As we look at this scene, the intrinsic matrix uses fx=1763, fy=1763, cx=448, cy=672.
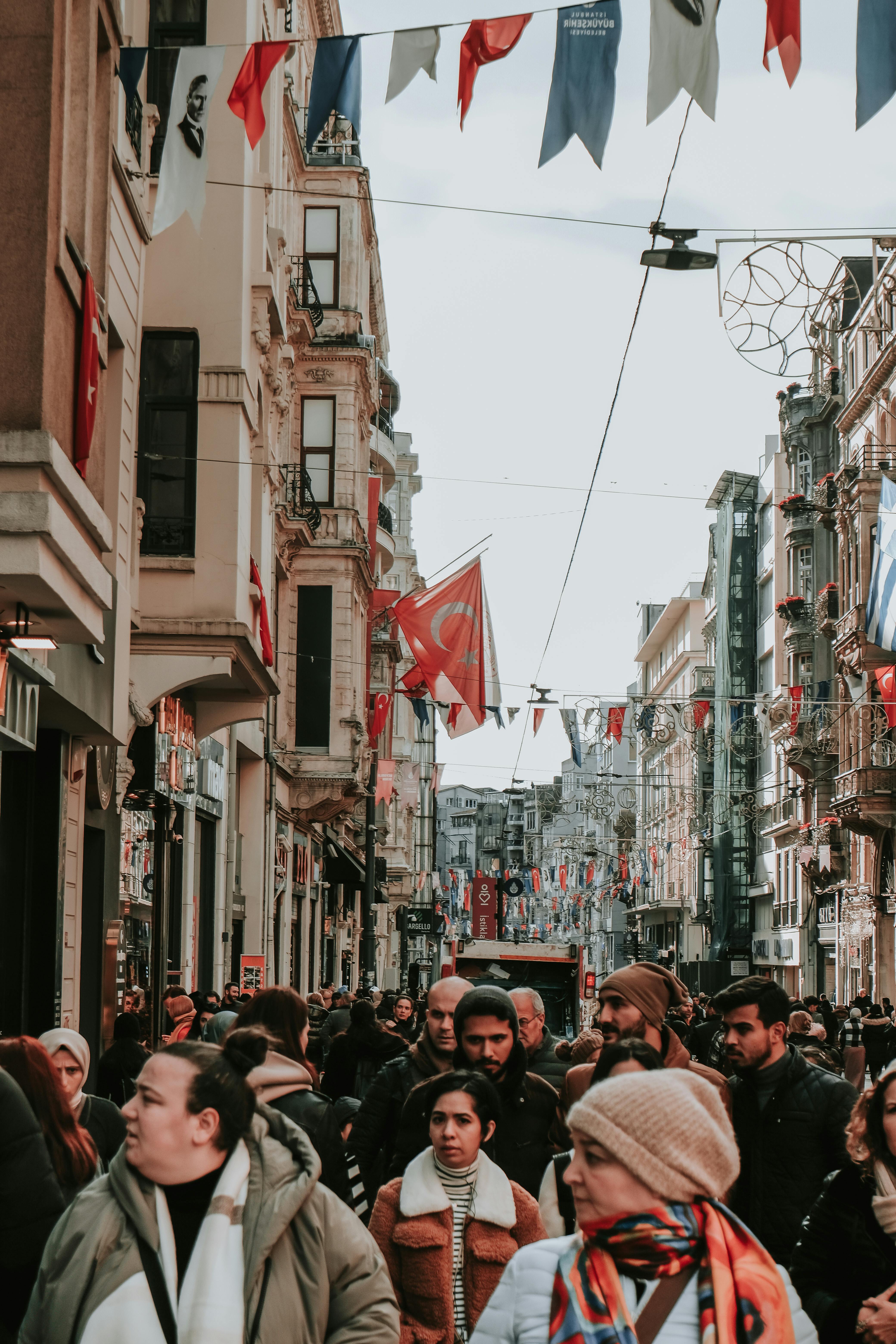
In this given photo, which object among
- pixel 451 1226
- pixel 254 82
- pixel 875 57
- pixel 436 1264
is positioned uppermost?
pixel 254 82

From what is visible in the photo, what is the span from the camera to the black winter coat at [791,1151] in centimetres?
658

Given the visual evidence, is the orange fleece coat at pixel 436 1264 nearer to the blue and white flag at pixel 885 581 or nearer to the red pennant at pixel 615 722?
the blue and white flag at pixel 885 581

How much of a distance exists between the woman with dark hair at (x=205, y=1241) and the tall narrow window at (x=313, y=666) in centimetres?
3080

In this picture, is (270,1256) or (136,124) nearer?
(270,1256)

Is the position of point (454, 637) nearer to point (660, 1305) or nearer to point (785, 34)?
point (785, 34)

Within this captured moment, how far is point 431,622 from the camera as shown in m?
26.2

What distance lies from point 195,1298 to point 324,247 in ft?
114

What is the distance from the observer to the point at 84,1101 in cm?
641

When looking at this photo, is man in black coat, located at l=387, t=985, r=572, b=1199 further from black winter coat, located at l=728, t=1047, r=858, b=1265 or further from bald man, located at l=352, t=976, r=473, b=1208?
black winter coat, located at l=728, t=1047, r=858, b=1265

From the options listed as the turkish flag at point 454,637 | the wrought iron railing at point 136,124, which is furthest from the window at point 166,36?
the turkish flag at point 454,637

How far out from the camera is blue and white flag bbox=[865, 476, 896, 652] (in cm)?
2798

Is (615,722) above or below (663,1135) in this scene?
above

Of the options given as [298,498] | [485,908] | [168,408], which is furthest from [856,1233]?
[485,908]

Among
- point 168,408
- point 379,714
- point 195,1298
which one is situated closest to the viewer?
point 195,1298
